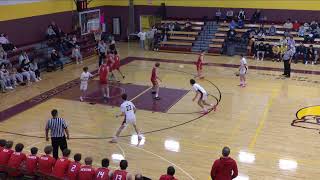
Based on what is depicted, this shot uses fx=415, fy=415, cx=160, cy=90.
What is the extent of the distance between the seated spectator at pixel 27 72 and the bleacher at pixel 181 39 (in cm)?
1053

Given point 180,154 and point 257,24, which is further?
point 257,24

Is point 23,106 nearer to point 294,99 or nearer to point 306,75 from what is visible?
point 294,99

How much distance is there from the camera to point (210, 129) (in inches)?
570

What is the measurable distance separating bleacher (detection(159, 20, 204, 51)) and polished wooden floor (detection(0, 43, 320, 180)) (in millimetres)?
7791

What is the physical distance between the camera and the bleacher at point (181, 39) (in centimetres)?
2912

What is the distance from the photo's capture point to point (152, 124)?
1502cm

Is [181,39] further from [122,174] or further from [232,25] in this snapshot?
[122,174]

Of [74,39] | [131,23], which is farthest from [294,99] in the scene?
[131,23]

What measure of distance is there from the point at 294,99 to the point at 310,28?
35.5ft

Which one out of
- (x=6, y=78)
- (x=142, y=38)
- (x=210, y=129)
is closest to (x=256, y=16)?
(x=142, y=38)

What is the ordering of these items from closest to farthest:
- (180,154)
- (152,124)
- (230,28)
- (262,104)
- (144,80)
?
(180,154)
(152,124)
(262,104)
(144,80)
(230,28)

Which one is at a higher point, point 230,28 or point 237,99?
point 230,28

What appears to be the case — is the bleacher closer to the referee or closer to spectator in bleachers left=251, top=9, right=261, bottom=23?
spectator in bleachers left=251, top=9, right=261, bottom=23

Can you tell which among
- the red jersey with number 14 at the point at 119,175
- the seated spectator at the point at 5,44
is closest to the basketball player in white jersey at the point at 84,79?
the seated spectator at the point at 5,44
